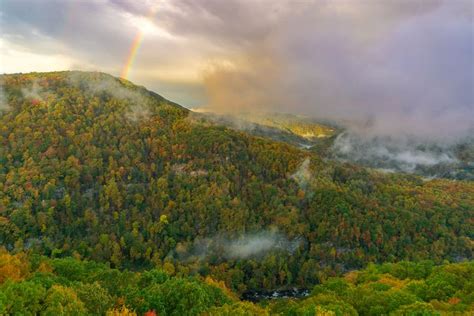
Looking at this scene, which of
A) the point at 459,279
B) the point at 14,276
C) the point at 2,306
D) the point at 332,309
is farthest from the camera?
the point at 459,279

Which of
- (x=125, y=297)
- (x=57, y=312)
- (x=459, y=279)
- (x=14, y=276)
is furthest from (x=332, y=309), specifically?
(x=14, y=276)

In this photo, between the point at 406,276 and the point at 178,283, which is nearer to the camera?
the point at 178,283

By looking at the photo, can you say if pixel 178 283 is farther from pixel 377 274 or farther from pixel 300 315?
pixel 377 274

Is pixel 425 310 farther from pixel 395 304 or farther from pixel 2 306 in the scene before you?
pixel 2 306

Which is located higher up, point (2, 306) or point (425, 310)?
point (425, 310)

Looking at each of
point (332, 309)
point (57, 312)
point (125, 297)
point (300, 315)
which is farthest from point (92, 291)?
point (332, 309)

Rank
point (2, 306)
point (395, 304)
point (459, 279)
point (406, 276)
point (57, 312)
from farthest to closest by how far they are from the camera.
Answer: point (406, 276), point (459, 279), point (395, 304), point (57, 312), point (2, 306)

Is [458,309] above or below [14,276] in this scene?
above

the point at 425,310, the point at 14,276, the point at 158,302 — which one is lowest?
the point at 14,276

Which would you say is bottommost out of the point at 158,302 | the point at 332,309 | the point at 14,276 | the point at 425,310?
the point at 14,276
